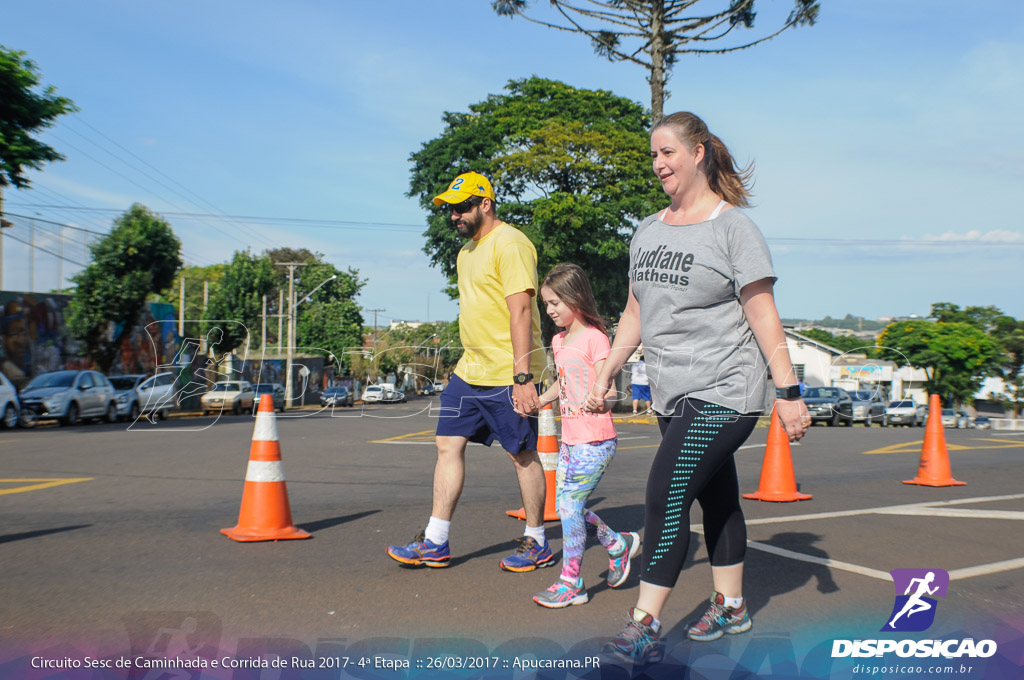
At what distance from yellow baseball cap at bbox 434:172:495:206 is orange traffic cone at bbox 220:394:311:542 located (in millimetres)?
1811

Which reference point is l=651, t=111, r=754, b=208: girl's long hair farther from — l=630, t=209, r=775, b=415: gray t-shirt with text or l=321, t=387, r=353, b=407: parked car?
l=321, t=387, r=353, b=407: parked car

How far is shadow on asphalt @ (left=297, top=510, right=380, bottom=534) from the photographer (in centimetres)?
581

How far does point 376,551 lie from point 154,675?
222cm

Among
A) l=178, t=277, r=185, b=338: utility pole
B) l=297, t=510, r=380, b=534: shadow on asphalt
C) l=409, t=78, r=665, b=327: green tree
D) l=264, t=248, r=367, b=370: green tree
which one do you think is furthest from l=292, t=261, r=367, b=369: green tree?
l=297, t=510, r=380, b=534: shadow on asphalt

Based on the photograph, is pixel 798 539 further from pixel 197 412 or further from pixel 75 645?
pixel 197 412

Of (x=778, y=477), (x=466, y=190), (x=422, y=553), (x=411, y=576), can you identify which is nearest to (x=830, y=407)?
(x=778, y=477)

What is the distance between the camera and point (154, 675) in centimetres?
288

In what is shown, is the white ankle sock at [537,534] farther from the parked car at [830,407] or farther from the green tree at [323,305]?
the green tree at [323,305]

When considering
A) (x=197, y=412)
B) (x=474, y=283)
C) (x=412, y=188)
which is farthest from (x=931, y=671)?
(x=412, y=188)

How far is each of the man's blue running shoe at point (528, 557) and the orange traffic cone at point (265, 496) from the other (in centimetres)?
155

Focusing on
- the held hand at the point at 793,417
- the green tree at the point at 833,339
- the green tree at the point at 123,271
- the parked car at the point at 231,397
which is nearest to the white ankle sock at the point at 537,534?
the held hand at the point at 793,417

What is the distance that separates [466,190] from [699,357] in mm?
1993

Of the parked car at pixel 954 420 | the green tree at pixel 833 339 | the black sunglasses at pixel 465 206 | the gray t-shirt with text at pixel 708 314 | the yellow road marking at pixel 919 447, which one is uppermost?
the green tree at pixel 833 339

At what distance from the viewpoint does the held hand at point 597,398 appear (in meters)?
3.53
